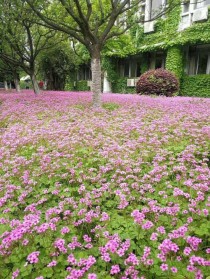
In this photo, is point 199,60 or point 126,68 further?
→ point 126,68

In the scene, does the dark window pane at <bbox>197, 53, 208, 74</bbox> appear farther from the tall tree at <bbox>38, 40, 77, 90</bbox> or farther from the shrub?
the tall tree at <bbox>38, 40, 77, 90</bbox>

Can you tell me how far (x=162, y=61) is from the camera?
2527 cm

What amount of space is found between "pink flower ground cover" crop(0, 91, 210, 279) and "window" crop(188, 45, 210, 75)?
18.3 meters

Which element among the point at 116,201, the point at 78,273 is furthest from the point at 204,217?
the point at 78,273

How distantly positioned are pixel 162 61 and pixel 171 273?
2565 centimetres

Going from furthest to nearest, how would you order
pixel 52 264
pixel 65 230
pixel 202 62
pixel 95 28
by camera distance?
1. pixel 202 62
2. pixel 95 28
3. pixel 65 230
4. pixel 52 264

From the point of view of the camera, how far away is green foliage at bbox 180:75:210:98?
20188 millimetres

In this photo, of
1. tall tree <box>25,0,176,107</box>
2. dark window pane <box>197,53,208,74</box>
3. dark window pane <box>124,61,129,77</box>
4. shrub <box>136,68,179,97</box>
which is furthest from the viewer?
dark window pane <box>124,61,129,77</box>

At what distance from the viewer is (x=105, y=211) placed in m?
3.24

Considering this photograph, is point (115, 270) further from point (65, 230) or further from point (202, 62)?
point (202, 62)

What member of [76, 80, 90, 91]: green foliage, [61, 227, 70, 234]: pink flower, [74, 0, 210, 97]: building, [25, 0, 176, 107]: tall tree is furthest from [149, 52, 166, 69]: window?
[61, 227, 70, 234]: pink flower

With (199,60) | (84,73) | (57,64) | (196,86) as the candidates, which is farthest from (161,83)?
(84,73)

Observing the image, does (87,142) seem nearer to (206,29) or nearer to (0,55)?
(0,55)

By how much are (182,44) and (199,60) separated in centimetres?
247
